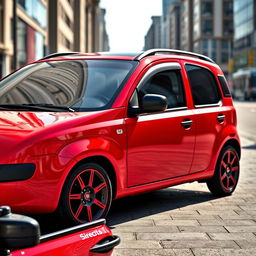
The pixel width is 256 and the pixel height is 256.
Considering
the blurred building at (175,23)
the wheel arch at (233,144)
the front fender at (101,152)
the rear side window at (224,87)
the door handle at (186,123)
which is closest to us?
the front fender at (101,152)

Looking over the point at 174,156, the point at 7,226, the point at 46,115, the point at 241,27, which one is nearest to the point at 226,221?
the point at 174,156

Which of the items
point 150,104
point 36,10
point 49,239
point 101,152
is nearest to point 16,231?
point 49,239

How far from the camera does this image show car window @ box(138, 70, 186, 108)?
5855 millimetres

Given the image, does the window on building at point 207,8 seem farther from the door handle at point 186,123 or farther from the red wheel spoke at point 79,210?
the red wheel spoke at point 79,210

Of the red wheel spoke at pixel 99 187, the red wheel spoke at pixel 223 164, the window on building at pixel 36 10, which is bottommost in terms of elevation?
the red wheel spoke at pixel 99 187

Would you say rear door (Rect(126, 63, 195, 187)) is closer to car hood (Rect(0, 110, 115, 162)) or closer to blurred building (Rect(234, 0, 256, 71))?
car hood (Rect(0, 110, 115, 162))

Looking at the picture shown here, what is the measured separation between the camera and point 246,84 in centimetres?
6291

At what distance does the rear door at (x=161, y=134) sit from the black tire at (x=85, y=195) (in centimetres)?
40

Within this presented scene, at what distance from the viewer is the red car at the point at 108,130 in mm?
4473

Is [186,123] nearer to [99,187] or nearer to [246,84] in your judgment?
[99,187]

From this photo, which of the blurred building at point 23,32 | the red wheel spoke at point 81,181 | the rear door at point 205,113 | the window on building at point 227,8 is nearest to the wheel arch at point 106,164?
the red wheel spoke at point 81,181

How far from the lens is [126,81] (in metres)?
5.49

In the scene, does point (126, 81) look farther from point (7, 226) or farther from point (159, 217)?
point (7, 226)

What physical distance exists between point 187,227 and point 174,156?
0.97m
